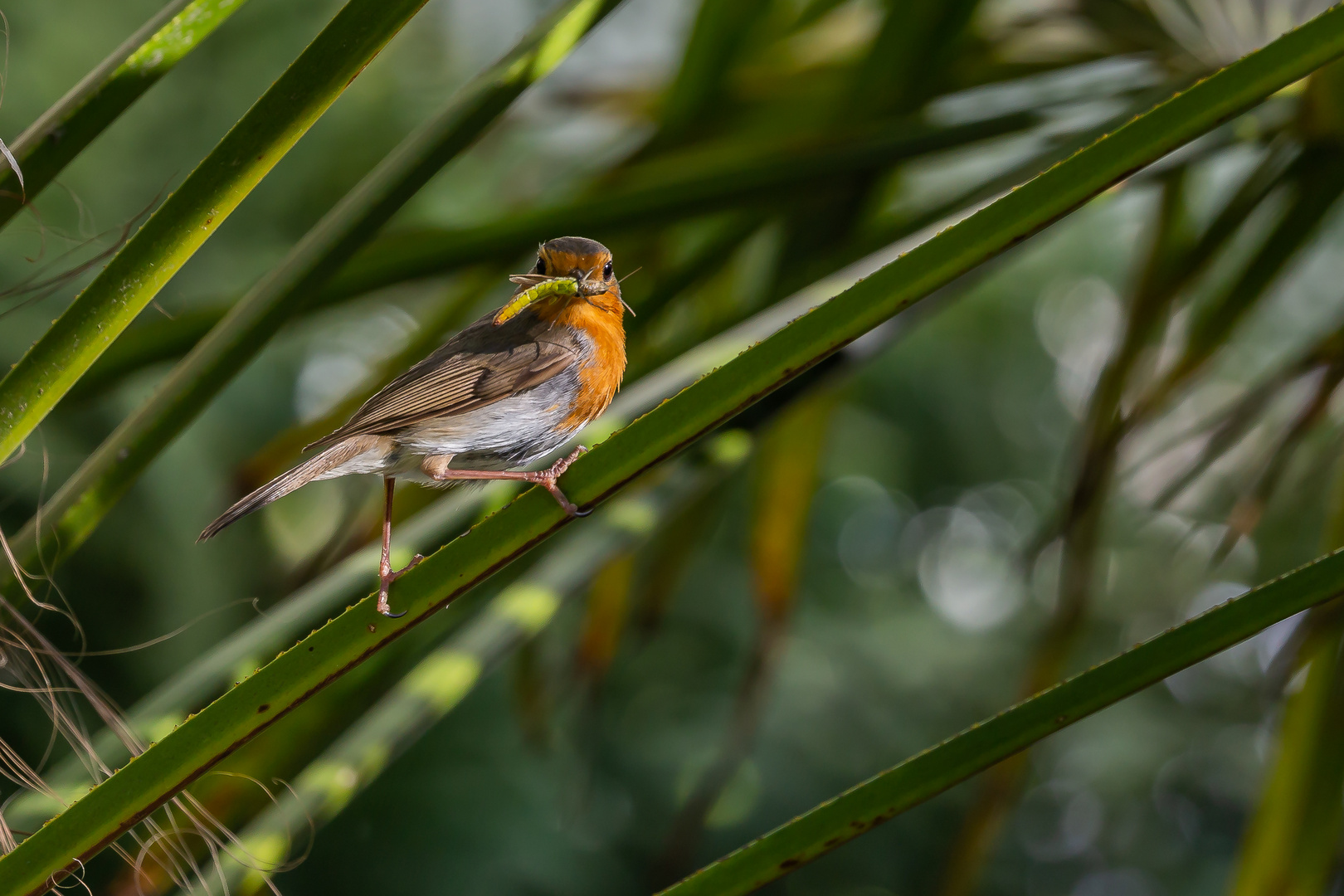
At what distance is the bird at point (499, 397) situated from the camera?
379mm

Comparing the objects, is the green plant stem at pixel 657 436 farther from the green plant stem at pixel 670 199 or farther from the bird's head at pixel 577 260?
the green plant stem at pixel 670 199

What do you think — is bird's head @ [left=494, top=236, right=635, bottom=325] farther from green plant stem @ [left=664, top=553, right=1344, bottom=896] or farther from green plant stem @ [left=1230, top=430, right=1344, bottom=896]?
green plant stem @ [left=1230, top=430, right=1344, bottom=896]

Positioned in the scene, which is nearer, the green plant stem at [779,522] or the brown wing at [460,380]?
the brown wing at [460,380]

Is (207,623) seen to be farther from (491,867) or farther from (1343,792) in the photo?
(1343,792)

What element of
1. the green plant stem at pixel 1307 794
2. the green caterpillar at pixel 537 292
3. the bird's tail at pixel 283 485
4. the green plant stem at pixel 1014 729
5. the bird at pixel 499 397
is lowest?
the green plant stem at pixel 1307 794

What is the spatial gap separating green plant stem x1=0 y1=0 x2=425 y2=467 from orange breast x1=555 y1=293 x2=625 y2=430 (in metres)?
0.12

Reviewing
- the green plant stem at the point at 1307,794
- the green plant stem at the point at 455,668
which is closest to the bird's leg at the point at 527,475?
the green plant stem at the point at 455,668

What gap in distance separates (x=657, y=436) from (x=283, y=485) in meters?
0.14

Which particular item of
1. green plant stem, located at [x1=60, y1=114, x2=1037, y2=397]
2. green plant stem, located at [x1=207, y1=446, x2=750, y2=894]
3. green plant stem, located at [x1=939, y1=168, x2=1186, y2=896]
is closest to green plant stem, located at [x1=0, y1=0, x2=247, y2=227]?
green plant stem, located at [x1=60, y1=114, x2=1037, y2=397]

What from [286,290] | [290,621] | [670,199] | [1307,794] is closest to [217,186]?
[286,290]

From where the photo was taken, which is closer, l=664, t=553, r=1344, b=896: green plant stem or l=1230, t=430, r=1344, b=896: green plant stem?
l=664, t=553, r=1344, b=896: green plant stem

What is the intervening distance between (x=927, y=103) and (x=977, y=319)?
3.77m

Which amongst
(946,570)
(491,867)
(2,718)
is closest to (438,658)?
(2,718)

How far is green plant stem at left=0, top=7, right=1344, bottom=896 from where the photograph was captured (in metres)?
0.30
